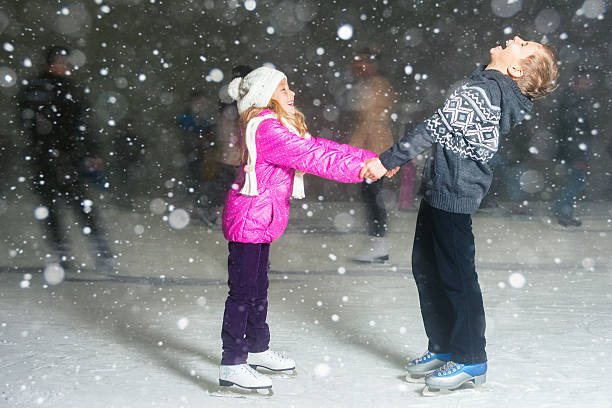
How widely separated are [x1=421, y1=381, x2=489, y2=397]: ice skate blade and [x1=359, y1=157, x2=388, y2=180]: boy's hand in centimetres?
72

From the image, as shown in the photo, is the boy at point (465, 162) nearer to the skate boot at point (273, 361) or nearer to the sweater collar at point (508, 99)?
the sweater collar at point (508, 99)

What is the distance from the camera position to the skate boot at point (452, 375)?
2291 millimetres

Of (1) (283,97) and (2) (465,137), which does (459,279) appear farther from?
(1) (283,97)

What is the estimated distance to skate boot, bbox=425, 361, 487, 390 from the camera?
229cm

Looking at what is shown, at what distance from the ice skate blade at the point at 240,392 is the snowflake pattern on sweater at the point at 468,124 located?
3.24ft

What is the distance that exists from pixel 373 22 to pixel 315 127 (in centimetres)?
152

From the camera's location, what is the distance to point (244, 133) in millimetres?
2355

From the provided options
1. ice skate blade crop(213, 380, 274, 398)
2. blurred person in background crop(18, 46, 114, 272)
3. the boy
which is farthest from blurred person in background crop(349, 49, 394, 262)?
ice skate blade crop(213, 380, 274, 398)

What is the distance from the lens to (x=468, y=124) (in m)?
2.20

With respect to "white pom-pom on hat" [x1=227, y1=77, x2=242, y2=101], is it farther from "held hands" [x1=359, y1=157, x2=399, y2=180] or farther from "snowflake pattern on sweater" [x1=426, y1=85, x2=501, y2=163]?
"snowflake pattern on sweater" [x1=426, y1=85, x2=501, y2=163]

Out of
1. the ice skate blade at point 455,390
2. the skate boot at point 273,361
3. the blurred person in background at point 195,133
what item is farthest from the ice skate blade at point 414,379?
the blurred person in background at point 195,133

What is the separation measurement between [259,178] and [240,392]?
70 centimetres

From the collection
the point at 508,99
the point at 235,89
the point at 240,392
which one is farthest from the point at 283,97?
the point at 240,392

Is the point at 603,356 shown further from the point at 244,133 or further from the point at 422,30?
the point at 422,30
